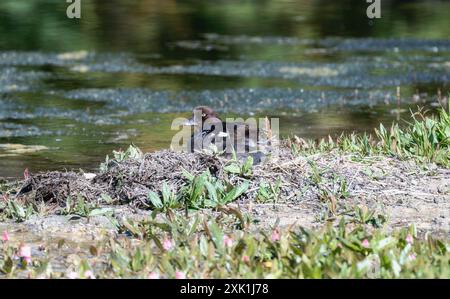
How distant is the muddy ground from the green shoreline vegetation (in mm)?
111

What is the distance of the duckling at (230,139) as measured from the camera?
735cm

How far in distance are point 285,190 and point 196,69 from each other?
782 centimetres

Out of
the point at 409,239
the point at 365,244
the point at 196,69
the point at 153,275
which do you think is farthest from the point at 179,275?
the point at 196,69

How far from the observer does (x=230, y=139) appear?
7.56 metres

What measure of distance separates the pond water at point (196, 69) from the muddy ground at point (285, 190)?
1.92m

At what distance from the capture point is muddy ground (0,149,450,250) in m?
6.25

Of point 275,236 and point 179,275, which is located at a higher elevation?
point 275,236

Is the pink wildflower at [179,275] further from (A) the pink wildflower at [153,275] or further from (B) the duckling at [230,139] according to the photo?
(B) the duckling at [230,139]

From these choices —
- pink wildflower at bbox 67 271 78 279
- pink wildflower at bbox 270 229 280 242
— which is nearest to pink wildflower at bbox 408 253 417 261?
pink wildflower at bbox 270 229 280 242

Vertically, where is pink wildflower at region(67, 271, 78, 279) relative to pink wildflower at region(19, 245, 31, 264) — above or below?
below

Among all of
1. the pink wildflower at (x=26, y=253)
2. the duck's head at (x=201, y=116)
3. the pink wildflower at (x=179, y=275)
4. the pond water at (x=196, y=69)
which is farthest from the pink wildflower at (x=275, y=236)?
the pond water at (x=196, y=69)

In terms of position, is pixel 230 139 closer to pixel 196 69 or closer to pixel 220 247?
pixel 220 247

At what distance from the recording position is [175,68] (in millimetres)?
14445

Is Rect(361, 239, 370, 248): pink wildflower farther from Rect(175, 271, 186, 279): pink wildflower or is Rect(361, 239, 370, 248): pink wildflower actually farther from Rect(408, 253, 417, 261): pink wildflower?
Rect(175, 271, 186, 279): pink wildflower
